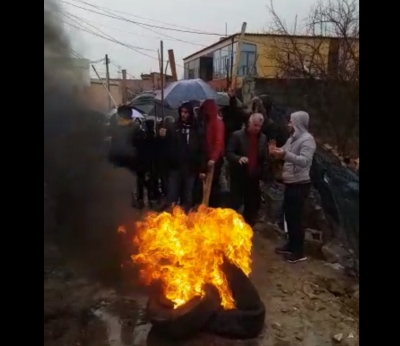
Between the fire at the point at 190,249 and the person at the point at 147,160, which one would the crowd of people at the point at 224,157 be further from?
the fire at the point at 190,249

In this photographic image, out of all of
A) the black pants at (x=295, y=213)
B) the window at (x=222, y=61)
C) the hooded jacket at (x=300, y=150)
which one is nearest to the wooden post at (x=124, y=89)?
the window at (x=222, y=61)

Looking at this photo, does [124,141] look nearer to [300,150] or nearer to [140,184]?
[140,184]

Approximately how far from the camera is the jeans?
5.63 m

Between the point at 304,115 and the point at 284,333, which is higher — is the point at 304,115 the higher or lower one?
the higher one

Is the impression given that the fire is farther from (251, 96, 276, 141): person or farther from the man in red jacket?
(251, 96, 276, 141): person

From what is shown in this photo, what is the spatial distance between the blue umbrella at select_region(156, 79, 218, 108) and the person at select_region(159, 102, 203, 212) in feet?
0.35

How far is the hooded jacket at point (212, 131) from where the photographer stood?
220 inches

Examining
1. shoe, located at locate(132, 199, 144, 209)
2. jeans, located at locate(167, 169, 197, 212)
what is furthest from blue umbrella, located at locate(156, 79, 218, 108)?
shoe, located at locate(132, 199, 144, 209)

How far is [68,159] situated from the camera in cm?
522

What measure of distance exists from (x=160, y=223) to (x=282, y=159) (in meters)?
1.50
